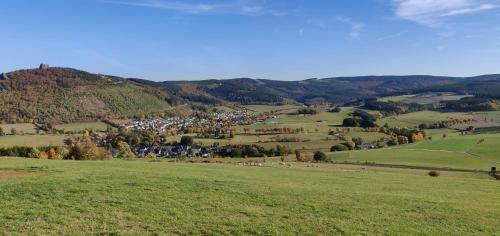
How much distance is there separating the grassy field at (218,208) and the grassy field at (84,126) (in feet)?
487

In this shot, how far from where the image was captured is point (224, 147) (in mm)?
119875

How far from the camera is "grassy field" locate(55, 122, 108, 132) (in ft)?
552

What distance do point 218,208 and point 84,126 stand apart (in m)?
169

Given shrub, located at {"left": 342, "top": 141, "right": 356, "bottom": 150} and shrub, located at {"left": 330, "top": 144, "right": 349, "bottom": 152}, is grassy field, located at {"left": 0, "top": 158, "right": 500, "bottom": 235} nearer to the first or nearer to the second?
shrub, located at {"left": 330, "top": 144, "right": 349, "bottom": 152}

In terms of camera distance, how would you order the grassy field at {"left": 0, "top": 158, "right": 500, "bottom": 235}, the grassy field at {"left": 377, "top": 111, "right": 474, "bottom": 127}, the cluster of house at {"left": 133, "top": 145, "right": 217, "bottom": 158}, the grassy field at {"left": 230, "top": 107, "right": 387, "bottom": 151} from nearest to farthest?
the grassy field at {"left": 0, "top": 158, "right": 500, "bottom": 235} → the cluster of house at {"left": 133, "top": 145, "right": 217, "bottom": 158} → the grassy field at {"left": 230, "top": 107, "right": 387, "bottom": 151} → the grassy field at {"left": 377, "top": 111, "right": 474, "bottom": 127}

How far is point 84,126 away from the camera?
17712 cm

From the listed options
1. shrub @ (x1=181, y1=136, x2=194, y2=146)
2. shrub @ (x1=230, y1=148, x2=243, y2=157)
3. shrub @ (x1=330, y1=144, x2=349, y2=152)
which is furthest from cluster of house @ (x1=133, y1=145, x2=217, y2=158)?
shrub @ (x1=330, y1=144, x2=349, y2=152)

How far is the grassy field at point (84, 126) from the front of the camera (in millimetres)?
168337

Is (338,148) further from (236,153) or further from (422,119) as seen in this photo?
(422,119)

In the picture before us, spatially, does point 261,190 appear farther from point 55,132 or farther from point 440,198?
point 55,132

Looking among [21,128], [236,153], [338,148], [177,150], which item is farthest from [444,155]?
[21,128]

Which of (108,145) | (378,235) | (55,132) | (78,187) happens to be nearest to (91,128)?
(55,132)

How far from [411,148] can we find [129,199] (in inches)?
3586

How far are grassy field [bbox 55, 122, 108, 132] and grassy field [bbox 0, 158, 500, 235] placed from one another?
149 m
